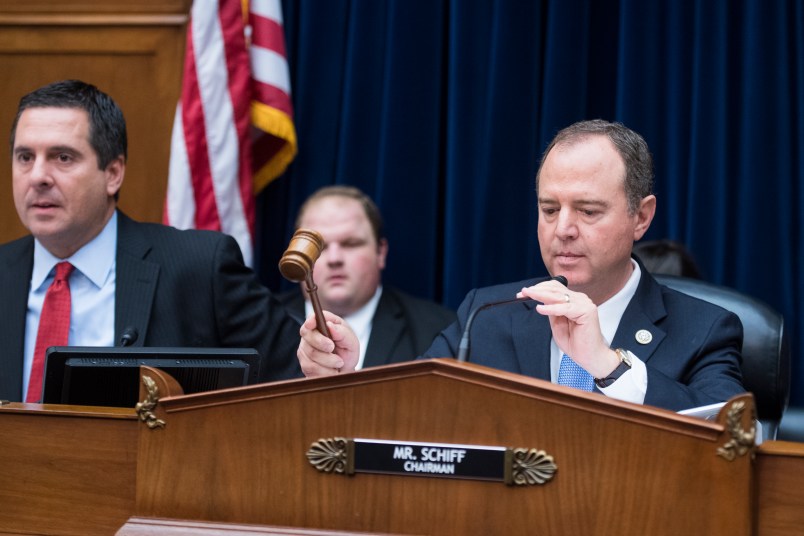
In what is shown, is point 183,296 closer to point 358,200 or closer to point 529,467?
point 358,200

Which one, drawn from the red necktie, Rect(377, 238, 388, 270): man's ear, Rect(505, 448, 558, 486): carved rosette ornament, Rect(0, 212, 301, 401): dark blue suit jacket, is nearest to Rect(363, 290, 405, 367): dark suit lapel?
Rect(377, 238, 388, 270): man's ear

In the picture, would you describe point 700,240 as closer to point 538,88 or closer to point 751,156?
point 751,156

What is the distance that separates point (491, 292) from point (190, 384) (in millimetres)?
881

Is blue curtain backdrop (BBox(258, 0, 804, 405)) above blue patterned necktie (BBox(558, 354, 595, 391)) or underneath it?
above

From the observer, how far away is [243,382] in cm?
194

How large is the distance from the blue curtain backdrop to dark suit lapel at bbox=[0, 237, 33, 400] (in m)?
1.41

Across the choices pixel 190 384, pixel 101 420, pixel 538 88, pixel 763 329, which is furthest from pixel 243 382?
pixel 538 88

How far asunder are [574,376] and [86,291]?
1.35m

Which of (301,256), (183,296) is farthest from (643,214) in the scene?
(183,296)

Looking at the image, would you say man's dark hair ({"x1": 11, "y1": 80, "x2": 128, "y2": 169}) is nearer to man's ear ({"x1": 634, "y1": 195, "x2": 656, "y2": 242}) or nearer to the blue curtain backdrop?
the blue curtain backdrop

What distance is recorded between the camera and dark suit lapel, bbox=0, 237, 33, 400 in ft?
8.90

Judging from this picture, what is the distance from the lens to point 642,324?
7.66ft

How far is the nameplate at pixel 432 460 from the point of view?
1486 millimetres

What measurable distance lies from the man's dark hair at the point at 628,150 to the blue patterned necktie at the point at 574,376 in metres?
0.36
